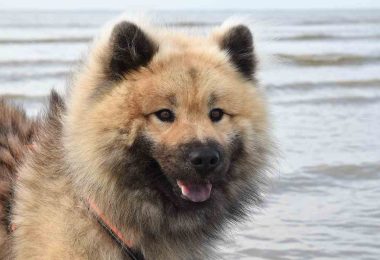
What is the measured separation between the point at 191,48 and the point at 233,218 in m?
0.94

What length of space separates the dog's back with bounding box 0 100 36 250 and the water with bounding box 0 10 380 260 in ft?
1.52

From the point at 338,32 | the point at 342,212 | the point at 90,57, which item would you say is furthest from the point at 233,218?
the point at 338,32

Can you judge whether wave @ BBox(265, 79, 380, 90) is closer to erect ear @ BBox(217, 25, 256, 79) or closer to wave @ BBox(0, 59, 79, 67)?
wave @ BBox(0, 59, 79, 67)

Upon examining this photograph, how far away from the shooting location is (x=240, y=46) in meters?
4.16

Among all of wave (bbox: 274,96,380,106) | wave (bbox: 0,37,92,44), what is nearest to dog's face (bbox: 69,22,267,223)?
wave (bbox: 274,96,380,106)

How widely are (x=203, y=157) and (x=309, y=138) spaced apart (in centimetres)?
527

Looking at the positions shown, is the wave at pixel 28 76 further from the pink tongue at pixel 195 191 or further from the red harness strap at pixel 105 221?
the pink tongue at pixel 195 191

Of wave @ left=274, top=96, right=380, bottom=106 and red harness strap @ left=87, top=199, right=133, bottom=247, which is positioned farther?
wave @ left=274, top=96, right=380, bottom=106

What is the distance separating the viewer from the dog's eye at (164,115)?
366 centimetres

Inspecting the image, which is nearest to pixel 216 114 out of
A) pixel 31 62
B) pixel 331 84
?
pixel 331 84

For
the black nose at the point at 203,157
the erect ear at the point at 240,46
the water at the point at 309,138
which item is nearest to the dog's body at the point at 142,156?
the black nose at the point at 203,157

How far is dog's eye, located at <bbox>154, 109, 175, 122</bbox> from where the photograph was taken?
3.66 meters

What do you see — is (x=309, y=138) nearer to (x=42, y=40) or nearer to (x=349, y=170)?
(x=349, y=170)

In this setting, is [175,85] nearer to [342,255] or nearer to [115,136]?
[115,136]
